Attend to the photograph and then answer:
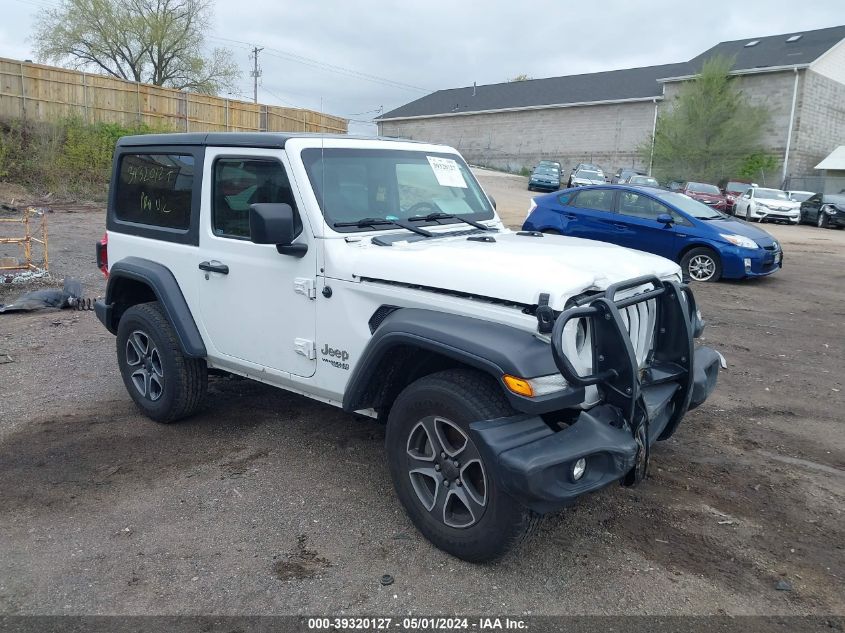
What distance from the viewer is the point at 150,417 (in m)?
5.05

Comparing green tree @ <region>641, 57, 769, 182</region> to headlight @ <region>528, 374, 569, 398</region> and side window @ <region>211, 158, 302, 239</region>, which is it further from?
headlight @ <region>528, 374, 569, 398</region>

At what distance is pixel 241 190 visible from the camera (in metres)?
4.33

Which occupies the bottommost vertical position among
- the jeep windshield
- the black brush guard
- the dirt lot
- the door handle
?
the dirt lot

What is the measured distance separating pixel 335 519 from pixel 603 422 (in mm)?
1564

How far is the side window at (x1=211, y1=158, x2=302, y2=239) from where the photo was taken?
409cm

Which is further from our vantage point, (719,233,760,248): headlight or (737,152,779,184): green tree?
(737,152,779,184): green tree

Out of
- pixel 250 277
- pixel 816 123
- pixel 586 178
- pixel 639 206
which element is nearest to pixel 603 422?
pixel 250 277

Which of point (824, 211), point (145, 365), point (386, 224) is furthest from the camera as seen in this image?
point (824, 211)

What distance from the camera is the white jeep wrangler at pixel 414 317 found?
2982 millimetres

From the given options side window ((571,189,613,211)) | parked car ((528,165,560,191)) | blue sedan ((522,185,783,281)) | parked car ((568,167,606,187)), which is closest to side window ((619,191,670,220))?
blue sedan ((522,185,783,281))

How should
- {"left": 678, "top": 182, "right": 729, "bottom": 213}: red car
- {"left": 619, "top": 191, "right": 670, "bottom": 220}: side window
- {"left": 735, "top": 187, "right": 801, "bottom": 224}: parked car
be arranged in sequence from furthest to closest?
{"left": 678, "top": 182, "right": 729, "bottom": 213}: red car < {"left": 735, "top": 187, "right": 801, "bottom": 224}: parked car < {"left": 619, "top": 191, "right": 670, "bottom": 220}: side window

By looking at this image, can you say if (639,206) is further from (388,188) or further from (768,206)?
(768,206)

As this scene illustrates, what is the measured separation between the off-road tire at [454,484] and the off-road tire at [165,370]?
1941 mm

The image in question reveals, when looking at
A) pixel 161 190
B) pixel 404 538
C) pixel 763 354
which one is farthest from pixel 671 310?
pixel 763 354
